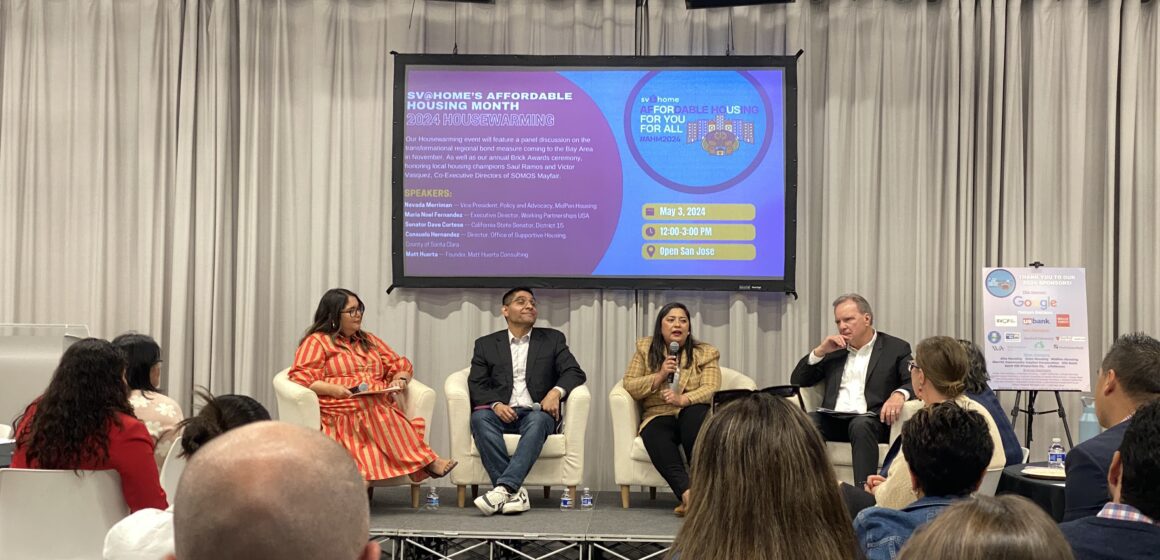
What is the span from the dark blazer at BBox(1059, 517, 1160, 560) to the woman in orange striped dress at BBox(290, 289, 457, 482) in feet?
12.4

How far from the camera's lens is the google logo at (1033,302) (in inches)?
229

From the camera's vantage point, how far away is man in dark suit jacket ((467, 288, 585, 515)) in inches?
206

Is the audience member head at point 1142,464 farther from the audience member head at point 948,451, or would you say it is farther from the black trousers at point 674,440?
the black trousers at point 674,440

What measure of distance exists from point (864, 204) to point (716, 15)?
1.45 metres

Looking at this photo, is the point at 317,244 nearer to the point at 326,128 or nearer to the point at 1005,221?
the point at 326,128

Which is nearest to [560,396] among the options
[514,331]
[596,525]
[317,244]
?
[514,331]

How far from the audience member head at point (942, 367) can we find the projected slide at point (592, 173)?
2.62m

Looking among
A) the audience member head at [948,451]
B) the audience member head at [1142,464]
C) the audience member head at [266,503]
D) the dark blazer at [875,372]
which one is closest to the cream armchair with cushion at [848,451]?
the dark blazer at [875,372]


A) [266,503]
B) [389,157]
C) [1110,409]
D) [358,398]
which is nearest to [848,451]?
[1110,409]

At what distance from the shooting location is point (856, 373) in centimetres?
553

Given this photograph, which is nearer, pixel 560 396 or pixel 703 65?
pixel 560 396

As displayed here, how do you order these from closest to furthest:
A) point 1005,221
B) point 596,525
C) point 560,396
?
point 596,525, point 560,396, point 1005,221

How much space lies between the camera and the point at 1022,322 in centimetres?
581

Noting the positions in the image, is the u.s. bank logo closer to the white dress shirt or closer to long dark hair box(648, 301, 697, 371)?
long dark hair box(648, 301, 697, 371)
